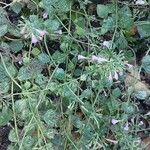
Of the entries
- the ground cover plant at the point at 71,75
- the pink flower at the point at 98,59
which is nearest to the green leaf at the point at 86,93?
the ground cover plant at the point at 71,75

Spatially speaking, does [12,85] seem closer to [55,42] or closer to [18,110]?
[18,110]

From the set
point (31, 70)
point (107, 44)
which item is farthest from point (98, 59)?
point (31, 70)

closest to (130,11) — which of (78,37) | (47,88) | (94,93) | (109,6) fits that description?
(109,6)

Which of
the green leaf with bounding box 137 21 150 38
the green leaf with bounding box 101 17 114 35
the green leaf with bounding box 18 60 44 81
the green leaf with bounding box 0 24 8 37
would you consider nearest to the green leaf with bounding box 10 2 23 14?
the green leaf with bounding box 0 24 8 37

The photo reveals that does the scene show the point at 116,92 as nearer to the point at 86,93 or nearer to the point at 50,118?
the point at 86,93

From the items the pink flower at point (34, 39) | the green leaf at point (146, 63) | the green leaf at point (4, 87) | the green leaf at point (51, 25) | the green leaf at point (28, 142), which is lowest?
the green leaf at point (28, 142)

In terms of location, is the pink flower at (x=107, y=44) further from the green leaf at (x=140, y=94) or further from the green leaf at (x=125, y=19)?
the green leaf at (x=140, y=94)

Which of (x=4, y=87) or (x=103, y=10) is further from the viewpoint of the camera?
(x=103, y=10)

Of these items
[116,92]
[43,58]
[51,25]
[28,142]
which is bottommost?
[28,142]
